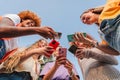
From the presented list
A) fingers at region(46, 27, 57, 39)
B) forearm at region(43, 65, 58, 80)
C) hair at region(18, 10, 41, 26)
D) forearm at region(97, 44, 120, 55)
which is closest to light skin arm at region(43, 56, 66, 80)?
forearm at region(43, 65, 58, 80)

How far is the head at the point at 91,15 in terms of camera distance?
3.36 m

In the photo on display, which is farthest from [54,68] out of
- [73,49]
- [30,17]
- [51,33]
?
[51,33]

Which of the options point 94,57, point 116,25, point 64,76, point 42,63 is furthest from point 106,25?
point 42,63

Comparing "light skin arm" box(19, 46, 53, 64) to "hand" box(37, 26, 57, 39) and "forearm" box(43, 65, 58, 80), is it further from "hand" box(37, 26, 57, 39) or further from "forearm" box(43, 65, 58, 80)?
"hand" box(37, 26, 57, 39)

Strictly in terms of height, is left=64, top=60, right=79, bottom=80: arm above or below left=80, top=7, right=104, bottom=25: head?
below

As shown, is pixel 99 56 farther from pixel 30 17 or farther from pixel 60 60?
pixel 30 17

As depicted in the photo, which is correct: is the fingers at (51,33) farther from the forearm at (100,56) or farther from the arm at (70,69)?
the arm at (70,69)

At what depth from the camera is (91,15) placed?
3.41m

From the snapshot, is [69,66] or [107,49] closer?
[107,49]

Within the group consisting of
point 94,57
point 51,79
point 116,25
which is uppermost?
point 116,25

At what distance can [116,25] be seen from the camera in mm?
2811

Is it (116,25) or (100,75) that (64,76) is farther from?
(116,25)

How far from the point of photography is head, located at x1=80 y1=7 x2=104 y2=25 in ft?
11.0

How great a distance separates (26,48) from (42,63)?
42cm
